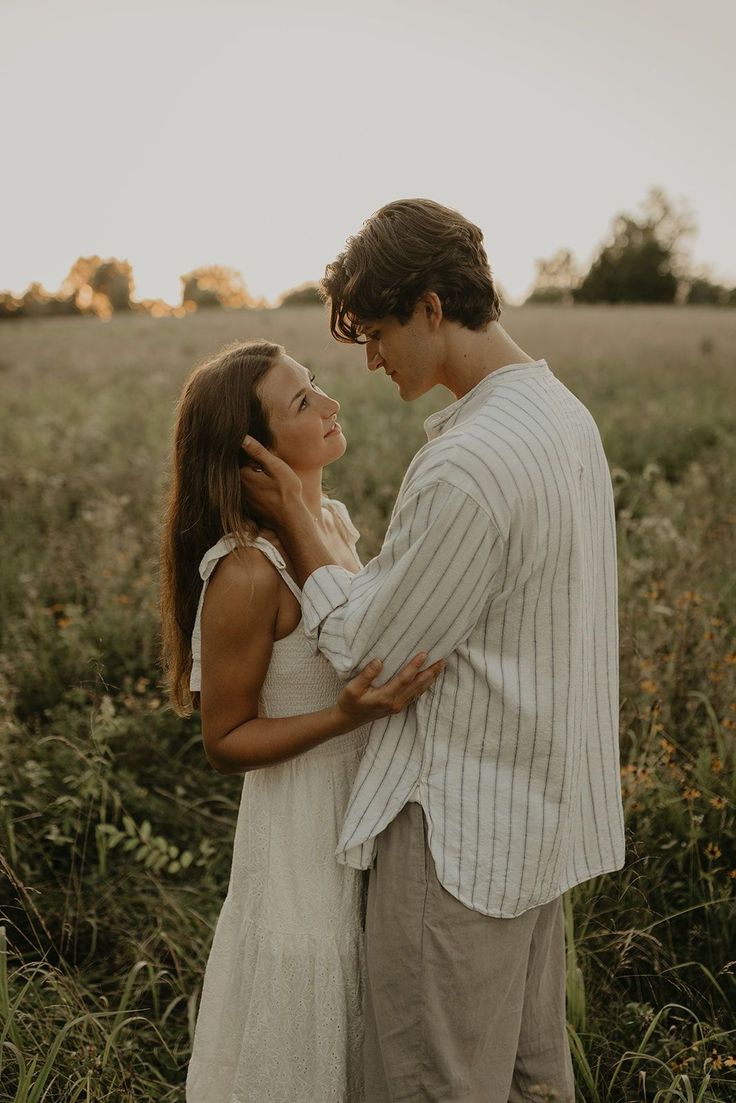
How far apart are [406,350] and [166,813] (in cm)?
245

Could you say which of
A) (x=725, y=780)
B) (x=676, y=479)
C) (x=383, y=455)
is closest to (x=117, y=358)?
(x=383, y=455)

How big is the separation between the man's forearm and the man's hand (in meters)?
0.01

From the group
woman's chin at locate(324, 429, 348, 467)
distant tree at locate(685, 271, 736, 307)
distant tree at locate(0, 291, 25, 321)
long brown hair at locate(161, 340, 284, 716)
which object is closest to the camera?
long brown hair at locate(161, 340, 284, 716)

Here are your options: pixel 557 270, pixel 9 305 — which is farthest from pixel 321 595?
pixel 557 270

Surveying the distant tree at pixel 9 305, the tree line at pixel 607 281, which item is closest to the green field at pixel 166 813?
the distant tree at pixel 9 305

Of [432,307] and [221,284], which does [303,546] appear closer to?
[432,307]

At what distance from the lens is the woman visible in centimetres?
193

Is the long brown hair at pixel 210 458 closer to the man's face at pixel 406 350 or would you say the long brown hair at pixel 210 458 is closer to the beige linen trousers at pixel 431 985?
the man's face at pixel 406 350

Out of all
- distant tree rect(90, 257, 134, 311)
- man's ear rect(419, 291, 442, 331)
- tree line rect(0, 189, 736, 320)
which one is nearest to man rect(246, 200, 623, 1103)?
man's ear rect(419, 291, 442, 331)

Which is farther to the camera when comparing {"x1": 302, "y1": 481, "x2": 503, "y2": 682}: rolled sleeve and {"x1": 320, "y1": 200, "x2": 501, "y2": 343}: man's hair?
{"x1": 320, "y1": 200, "x2": 501, "y2": 343}: man's hair

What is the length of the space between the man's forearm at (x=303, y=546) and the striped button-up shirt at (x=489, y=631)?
0.06 metres

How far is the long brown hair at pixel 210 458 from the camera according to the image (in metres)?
2.01

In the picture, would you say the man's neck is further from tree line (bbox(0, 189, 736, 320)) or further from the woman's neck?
tree line (bbox(0, 189, 736, 320))

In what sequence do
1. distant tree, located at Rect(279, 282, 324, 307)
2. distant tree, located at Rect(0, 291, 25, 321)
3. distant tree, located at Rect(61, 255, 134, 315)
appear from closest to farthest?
1. distant tree, located at Rect(0, 291, 25, 321)
2. distant tree, located at Rect(279, 282, 324, 307)
3. distant tree, located at Rect(61, 255, 134, 315)
